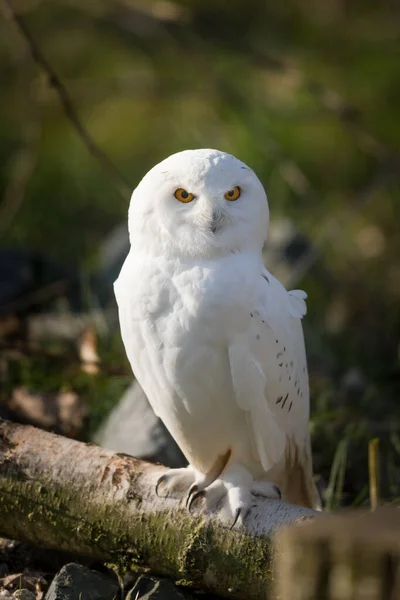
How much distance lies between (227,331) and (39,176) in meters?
7.26

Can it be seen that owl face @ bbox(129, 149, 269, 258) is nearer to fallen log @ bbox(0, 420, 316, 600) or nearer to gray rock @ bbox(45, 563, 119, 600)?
fallen log @ bbox(0, 420, 316, 600)

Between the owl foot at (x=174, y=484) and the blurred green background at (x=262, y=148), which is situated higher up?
the blurred green background at (x=262, y=148)

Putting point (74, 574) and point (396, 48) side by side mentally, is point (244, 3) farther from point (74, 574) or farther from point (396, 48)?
point (74, 574)

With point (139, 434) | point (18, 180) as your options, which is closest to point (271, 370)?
point (139, 434)

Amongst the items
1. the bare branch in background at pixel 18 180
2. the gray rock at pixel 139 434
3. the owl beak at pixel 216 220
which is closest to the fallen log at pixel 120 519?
the gray rock at pixel 139 434

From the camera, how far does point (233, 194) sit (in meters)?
2.99

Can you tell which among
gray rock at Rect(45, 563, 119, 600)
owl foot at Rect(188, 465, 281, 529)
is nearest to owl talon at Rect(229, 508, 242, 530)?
owl foot at Rect(188, 465, 281, 529)

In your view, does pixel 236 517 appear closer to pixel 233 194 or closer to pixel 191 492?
pixel 191 492

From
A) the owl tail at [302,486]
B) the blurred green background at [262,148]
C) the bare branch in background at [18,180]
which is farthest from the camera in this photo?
the bare branch in background at [18,180]

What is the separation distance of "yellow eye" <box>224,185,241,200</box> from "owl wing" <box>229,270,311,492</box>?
0.28 m

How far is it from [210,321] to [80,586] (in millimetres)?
984

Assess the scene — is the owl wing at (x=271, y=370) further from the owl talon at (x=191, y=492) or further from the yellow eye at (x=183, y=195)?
the yellow eye at (x=183, y=195)

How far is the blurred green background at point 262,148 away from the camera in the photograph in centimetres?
509

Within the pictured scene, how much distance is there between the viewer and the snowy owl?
291cm
